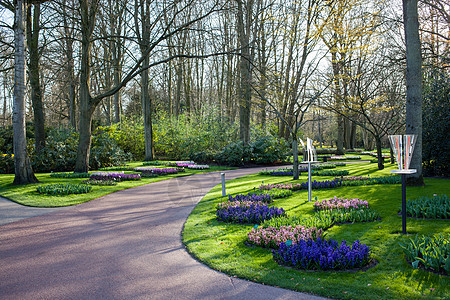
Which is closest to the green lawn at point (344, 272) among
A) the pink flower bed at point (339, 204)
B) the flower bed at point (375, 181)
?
the pink flower bed at point (339, 204)

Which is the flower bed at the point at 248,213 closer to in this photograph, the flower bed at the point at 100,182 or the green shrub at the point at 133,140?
the flower bed at the point at 100,182

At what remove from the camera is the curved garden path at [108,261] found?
3.65 metres

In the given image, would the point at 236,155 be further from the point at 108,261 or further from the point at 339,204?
the point at 108,261

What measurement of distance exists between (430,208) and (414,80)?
4.29 meters

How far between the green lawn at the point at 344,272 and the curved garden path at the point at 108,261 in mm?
242

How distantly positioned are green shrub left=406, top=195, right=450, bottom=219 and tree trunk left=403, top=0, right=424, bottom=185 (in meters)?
2.41

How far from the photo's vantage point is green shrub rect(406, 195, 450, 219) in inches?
222

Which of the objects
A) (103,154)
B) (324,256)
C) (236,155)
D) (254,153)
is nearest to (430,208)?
(324,256)

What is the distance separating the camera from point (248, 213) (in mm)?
6602

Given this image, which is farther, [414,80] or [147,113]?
[147,113]

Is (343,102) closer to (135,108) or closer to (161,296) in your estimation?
(161,296)

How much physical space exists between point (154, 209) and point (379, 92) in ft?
49.1

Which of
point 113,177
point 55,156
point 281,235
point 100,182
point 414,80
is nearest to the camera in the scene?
point 281,235

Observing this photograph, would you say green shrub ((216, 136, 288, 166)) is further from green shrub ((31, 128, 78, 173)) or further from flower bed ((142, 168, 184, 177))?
green shrub ((31, 128, 78, 173))
